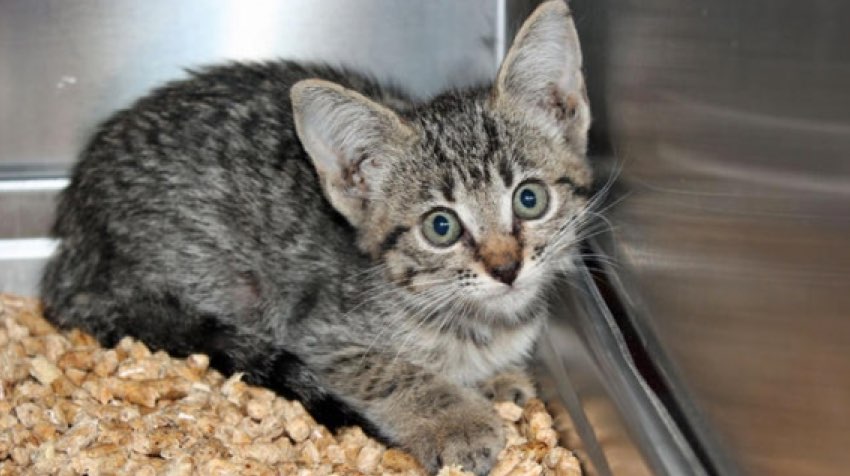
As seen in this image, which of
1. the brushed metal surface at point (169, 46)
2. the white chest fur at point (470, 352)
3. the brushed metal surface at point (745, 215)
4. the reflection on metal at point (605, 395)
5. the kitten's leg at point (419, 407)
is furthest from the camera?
the brushed metal surface at point (169, 46)

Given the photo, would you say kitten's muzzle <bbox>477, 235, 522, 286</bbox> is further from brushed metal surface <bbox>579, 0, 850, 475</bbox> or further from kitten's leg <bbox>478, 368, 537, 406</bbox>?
kitten's leg <bbox>478, 368, 537, 406</bbox>

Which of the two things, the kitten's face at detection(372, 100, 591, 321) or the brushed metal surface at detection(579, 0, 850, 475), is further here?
the kitten's face at detection(372, 100, 591, 321)

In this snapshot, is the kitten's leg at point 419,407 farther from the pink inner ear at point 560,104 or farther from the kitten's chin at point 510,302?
the pink inner ear at point 560,104

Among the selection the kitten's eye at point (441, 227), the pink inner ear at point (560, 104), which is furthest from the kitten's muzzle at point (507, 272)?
the pink inner ear at point (560, 104)

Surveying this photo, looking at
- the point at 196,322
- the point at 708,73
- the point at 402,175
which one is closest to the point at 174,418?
the point at 196,322

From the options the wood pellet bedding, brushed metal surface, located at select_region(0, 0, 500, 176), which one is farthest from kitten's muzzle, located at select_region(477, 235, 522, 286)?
brushed metal surface, located at select_region(0, 0, 500, 176)

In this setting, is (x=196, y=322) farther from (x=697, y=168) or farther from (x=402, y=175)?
(x=697, y=168)

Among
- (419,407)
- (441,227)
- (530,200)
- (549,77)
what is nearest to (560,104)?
(549,77)
